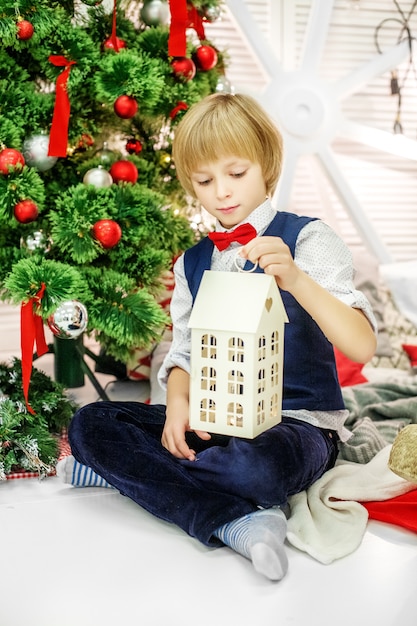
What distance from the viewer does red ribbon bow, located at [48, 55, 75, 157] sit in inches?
64.3

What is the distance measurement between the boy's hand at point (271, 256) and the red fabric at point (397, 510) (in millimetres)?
457

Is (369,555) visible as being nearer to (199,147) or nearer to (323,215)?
(199,147)

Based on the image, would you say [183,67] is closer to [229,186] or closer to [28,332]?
[229,186]

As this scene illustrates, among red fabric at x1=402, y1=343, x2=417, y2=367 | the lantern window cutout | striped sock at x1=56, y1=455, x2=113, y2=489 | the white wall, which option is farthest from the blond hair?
the white wall

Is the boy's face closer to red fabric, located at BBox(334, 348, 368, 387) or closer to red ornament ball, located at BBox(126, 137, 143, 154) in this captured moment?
red ornament ball, located at BBox(126, 137, 143, 154)

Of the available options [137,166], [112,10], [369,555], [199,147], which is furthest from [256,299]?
[112,10]

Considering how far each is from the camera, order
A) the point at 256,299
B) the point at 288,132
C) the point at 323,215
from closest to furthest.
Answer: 1. the point at 256,299
2. the point at 288,132
3. the point at 323,215

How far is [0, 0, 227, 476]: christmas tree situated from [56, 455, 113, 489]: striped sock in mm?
181

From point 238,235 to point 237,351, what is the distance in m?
0.19

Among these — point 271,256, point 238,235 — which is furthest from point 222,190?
point 271,256

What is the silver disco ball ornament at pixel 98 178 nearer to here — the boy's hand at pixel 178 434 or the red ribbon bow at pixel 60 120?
the red ribbon bow at pixel 60 120

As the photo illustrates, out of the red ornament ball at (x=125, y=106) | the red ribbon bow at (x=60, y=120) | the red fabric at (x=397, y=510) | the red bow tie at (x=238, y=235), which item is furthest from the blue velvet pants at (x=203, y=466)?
the red ornament ball at (x=125, y=106)

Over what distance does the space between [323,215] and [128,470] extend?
1620 millimetres

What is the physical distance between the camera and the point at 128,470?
4.40ft
